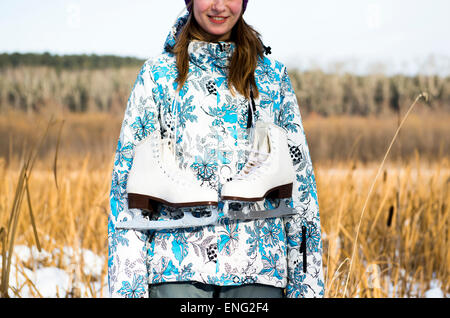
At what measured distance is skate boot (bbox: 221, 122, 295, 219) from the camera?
1264 mm

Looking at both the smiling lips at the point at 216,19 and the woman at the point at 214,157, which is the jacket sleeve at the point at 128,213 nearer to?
the woman at the point at 214,157

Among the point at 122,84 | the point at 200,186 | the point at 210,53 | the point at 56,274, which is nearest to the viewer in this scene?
the point at 200,186

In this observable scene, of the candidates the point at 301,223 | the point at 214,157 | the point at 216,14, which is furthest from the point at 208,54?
the point at 301,223

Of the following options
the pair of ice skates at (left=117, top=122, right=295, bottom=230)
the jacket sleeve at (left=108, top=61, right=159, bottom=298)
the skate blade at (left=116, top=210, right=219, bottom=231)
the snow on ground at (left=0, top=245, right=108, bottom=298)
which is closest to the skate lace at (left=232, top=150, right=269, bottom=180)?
the pair of ice skates at (left=117, top=122, right=295, bottom=230)

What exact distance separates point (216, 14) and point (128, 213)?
0.60m

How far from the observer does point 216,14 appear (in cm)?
142

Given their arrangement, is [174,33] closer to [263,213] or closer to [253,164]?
[253,164]

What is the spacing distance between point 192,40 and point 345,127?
10.9m

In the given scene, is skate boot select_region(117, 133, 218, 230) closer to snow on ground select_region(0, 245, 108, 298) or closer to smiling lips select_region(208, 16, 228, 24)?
smiling lips select_region(208, 16, 228, 24)

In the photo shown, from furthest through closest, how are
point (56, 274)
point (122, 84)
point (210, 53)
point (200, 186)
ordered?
1. point (122, 84)
2. point (56, 274)
3. point (210, 53)
4. point (200, 186)

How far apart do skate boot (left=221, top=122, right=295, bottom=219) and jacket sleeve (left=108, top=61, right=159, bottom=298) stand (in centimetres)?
26
